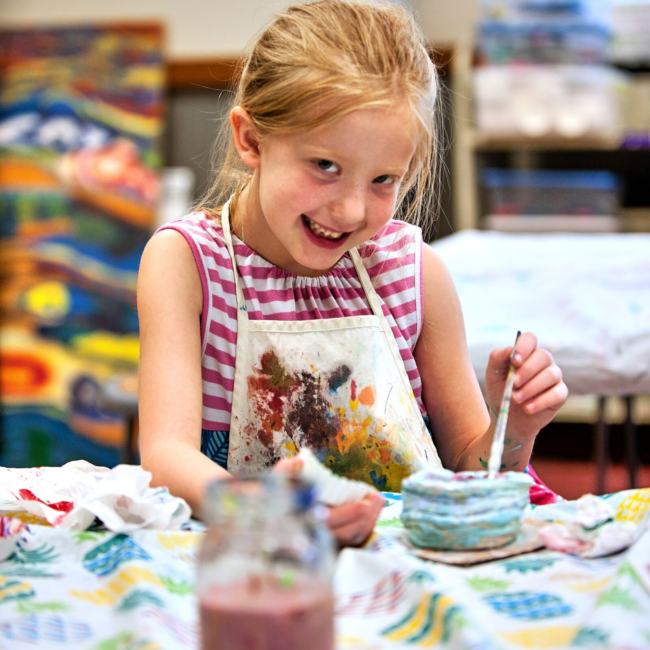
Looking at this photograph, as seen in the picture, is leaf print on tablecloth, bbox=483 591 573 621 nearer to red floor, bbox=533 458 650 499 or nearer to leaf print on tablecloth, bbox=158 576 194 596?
leaf print on tablecloth, bbox=158 576 194 596

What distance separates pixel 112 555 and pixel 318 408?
43 cm

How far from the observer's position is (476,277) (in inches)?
83.6

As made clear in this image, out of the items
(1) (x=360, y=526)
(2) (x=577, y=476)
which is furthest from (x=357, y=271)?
(2) (x=577, y=476)

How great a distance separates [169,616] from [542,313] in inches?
61.4

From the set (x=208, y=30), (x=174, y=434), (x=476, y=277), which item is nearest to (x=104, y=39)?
(x=208, y=30)

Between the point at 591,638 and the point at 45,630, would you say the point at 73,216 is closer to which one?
the point at 45,630

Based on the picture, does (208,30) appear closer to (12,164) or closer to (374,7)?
(12,164)

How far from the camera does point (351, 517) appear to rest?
60 centimetres

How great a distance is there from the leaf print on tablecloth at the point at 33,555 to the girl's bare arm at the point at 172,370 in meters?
0.16

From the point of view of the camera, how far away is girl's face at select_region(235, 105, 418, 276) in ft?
2.72

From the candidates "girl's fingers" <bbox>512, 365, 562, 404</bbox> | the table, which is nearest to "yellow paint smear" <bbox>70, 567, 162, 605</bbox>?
"girl's fingers" <bbox>512, 365, 562, 404</bbox>

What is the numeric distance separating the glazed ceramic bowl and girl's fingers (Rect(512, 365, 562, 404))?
0.65 ft

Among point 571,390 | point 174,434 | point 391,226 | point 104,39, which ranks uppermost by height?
point 104,39

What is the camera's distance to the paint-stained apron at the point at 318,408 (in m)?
0.97
